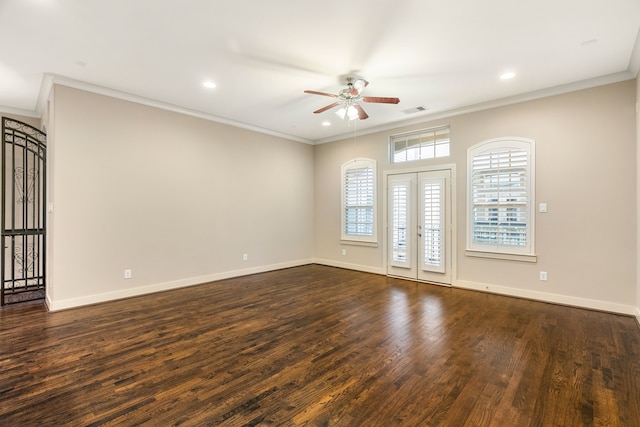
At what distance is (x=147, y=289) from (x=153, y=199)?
1.42 m

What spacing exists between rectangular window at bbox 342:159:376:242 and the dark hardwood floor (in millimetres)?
2477

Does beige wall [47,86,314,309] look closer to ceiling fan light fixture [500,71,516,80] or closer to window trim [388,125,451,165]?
window trim [388,125,451,165]

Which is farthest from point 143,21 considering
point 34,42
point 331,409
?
point 331,409

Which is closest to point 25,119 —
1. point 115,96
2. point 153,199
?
point 115,96

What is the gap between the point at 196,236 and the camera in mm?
5469

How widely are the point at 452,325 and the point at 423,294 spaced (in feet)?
4.45

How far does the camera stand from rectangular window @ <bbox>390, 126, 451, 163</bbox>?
18.4 ft

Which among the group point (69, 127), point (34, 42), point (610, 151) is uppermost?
point (34, 42)

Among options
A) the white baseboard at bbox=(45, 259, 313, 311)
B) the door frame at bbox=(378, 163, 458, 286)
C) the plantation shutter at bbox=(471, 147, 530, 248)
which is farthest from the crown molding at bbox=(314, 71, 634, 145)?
the white baseboard at bbox=(45, 259, 313, 311)

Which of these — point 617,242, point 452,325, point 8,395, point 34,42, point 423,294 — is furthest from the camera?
point 423,294

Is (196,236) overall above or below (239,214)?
below

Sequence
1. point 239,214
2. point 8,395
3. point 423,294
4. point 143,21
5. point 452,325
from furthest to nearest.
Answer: point 239,214
point 423,294
point 452,325
point 143,21
point 8,395

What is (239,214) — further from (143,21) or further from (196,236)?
(143,21)

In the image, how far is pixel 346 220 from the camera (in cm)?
706
